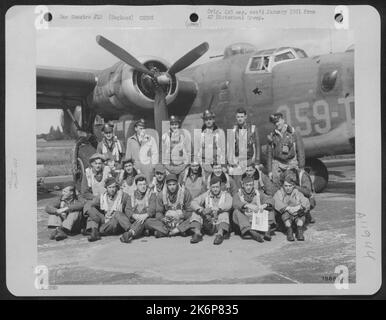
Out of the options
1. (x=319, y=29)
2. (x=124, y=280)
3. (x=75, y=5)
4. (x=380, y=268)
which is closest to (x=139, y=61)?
(x=75, y=5)

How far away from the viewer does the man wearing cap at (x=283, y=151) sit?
1.83 meters

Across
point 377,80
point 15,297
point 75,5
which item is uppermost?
point 75,5

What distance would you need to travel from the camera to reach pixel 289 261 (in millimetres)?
1804

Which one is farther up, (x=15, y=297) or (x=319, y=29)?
(x=319, y=29)

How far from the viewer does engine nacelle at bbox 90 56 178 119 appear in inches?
73.5

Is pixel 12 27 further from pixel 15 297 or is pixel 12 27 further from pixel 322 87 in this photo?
pixel 322 87

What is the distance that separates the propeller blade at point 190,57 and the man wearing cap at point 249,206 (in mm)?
592

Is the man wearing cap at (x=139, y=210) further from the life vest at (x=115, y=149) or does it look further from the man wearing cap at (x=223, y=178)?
the man wearing cap at (x=223, y=178)

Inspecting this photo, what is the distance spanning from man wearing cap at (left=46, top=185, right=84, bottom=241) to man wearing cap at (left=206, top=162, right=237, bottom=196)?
2.03 ft

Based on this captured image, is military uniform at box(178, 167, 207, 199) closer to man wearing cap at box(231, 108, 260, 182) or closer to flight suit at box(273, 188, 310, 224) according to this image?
man wearing cap at box(231, 108, 260, 182)

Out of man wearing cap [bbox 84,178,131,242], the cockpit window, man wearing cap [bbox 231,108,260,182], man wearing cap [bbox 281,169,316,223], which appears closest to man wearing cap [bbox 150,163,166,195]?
man wearing cap [bbox 84,178,131,242]

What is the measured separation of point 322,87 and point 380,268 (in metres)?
0.88

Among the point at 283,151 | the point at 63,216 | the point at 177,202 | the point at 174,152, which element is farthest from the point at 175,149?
the point at 63,216

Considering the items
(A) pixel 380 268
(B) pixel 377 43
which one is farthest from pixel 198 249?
(B) pixel 377 43
